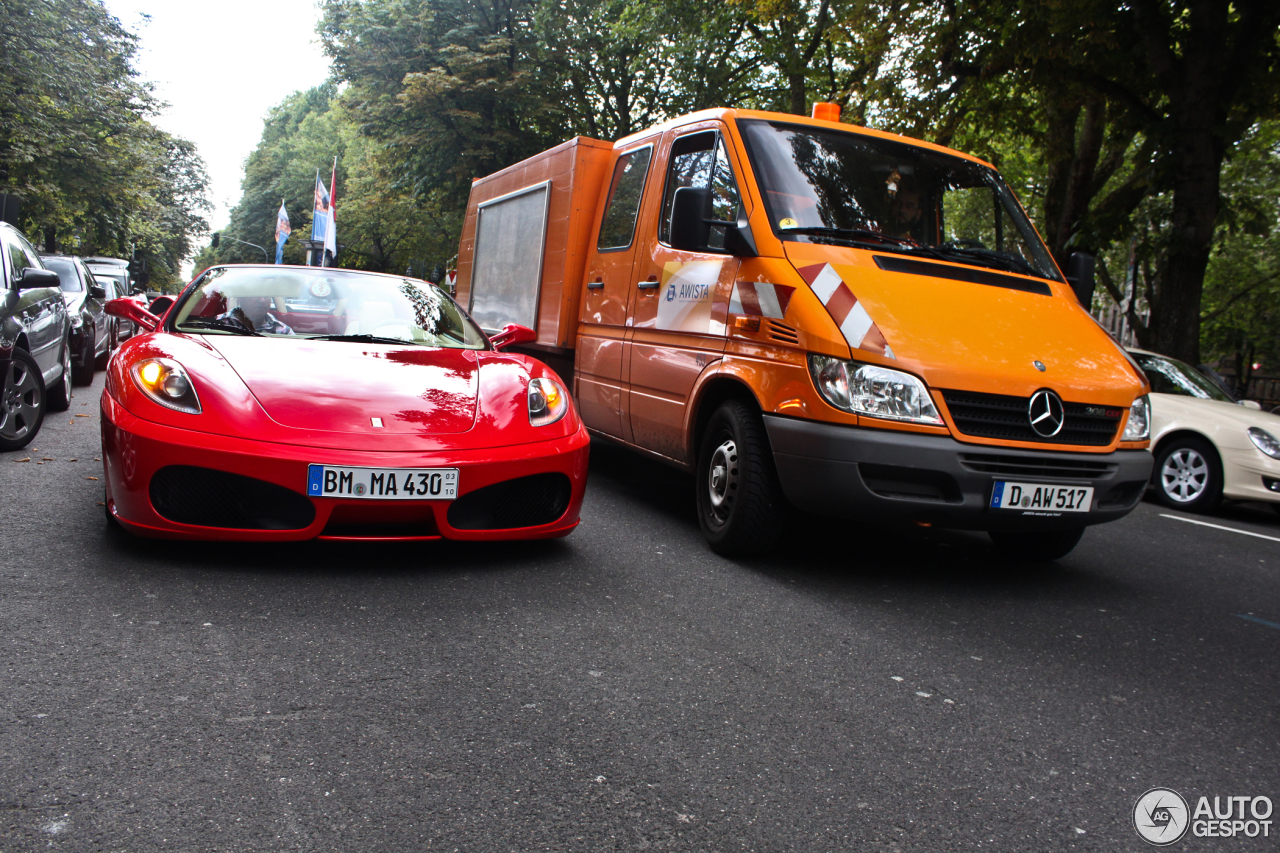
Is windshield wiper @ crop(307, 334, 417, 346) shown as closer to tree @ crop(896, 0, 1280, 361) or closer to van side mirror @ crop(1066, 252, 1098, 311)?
van side mirror @ crop(1066, 252, 1098, 311)

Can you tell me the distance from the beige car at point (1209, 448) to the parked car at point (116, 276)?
46.0 feet

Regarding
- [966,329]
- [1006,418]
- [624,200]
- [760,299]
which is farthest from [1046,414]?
[624,200]

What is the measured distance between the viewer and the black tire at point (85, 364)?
11.3 meters

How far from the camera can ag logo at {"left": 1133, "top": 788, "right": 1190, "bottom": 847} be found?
2.33 metres

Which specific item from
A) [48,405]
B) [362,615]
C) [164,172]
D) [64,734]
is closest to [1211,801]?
[362,615]

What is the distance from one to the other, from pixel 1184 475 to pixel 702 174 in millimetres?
5876

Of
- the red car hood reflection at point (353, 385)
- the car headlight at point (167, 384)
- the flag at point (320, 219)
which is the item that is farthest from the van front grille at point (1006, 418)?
the flag at point (320, 219)

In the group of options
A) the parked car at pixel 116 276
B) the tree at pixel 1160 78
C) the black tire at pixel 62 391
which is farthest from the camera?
the parked car at pixel 116 276

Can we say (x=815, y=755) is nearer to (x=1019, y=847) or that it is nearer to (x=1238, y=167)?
(x=1019, y=847)

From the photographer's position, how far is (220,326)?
4.76 metres

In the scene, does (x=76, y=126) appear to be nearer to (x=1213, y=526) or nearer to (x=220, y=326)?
(x=220, y=326)

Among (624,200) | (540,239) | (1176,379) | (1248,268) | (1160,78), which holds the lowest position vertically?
(1176,379)

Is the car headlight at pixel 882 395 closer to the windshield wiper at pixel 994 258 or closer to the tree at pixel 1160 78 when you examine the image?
the windshield wiper at pixel 994 258

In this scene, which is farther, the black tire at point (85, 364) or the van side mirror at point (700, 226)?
the black tire at point (85, 364)
